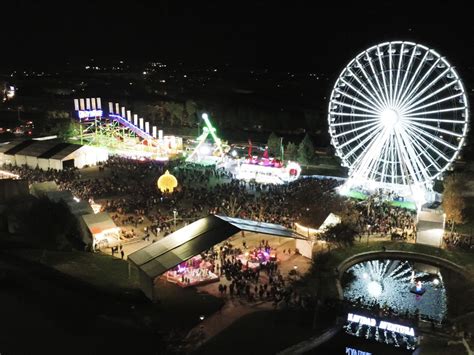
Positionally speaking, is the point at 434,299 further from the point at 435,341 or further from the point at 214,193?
the point at 214,193

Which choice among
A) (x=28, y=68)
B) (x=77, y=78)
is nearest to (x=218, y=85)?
(x=77, y=78)

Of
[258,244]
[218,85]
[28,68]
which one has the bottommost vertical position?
[258,244]

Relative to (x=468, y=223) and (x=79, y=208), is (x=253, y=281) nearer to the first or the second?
(x=79, y=208)

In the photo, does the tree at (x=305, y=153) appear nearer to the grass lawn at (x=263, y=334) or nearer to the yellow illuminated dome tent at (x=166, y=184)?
the yellow illuminated dome tent at (x=166, y=184)

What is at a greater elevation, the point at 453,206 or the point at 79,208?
the point at 79,208

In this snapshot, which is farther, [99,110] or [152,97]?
[152,97]

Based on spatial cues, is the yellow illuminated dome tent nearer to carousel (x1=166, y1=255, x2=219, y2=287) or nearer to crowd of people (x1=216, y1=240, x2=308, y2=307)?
crowd of people (x1=216, y1=240, x2=308, y2=307)

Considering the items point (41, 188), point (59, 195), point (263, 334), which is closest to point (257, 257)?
point (263, 334)
